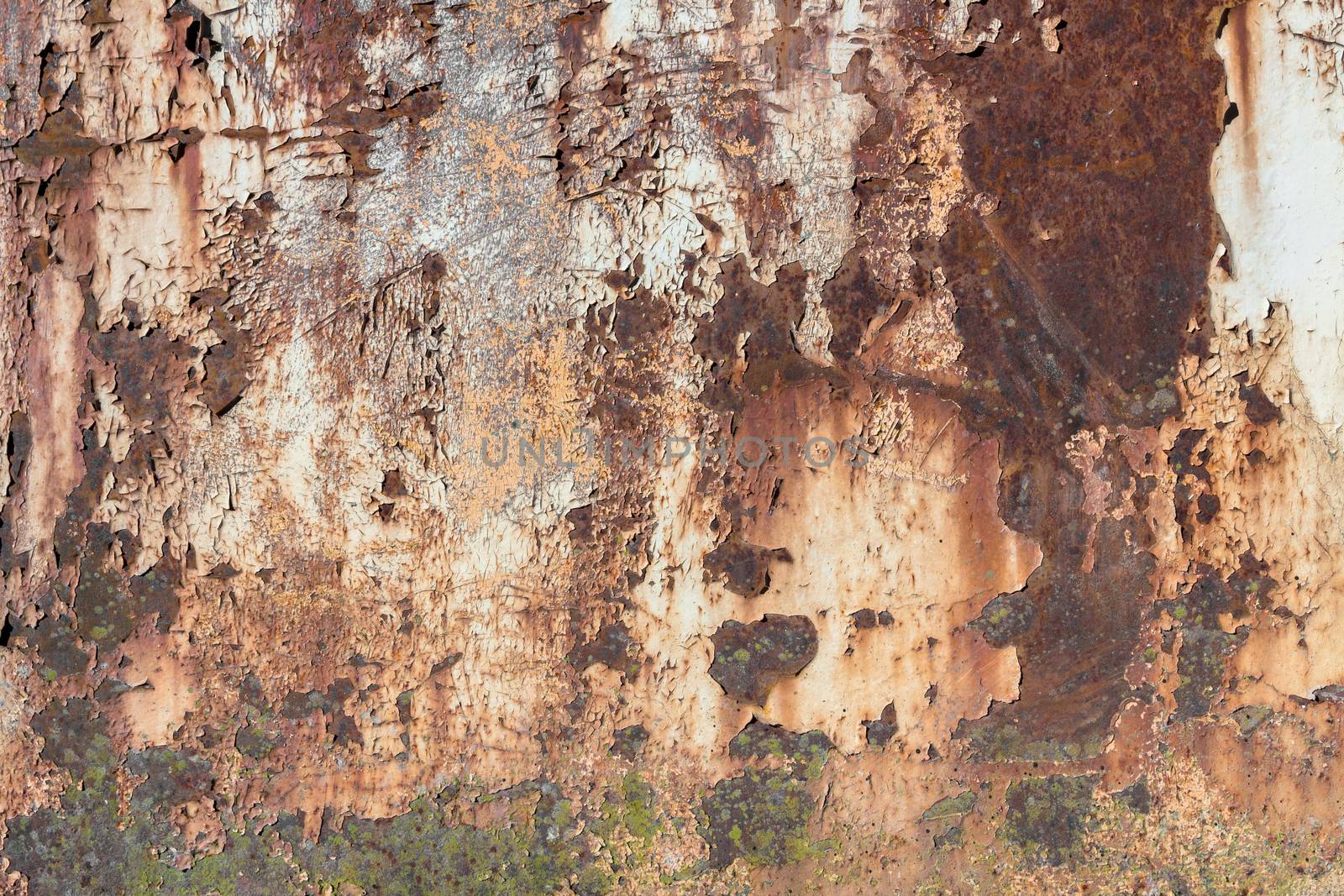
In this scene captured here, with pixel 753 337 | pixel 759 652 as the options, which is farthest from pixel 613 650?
pixel 753 337

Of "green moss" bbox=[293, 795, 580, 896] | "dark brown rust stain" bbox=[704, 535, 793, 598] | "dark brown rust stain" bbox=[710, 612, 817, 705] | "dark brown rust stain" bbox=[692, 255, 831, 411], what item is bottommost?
"green moss" bbox=[293, 795, 580, 896]

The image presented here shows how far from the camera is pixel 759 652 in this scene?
1502mm

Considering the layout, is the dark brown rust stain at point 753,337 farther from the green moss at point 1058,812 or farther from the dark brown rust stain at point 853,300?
the green moss at point 1058,812

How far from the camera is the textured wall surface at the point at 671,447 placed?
1457 mm

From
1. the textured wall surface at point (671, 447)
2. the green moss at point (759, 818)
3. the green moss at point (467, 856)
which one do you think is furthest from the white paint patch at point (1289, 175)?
the green moss at point (467, 856)

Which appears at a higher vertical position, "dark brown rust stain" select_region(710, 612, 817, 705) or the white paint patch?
the white paint patch

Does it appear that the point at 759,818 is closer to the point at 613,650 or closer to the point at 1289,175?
the point at 613,650

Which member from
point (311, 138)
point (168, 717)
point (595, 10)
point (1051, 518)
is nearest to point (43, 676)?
point (168, 717)

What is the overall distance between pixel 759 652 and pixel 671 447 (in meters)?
0.38

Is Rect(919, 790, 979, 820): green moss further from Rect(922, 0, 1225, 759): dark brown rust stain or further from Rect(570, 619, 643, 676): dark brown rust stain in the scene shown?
Rect(570, 619, 643, 676): dark brown rust stain

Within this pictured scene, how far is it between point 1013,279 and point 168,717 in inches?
64.3

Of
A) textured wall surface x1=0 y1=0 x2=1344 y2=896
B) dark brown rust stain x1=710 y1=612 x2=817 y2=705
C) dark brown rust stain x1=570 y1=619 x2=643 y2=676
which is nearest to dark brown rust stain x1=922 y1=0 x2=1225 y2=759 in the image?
textured wall surface x1=0 y1=0 x2=1344 y2=896

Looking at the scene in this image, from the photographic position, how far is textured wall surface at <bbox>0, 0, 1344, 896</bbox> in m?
1.46

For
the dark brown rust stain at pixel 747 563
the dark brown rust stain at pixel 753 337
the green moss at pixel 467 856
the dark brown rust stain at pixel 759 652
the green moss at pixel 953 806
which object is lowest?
the green moss at pixel 467 856
